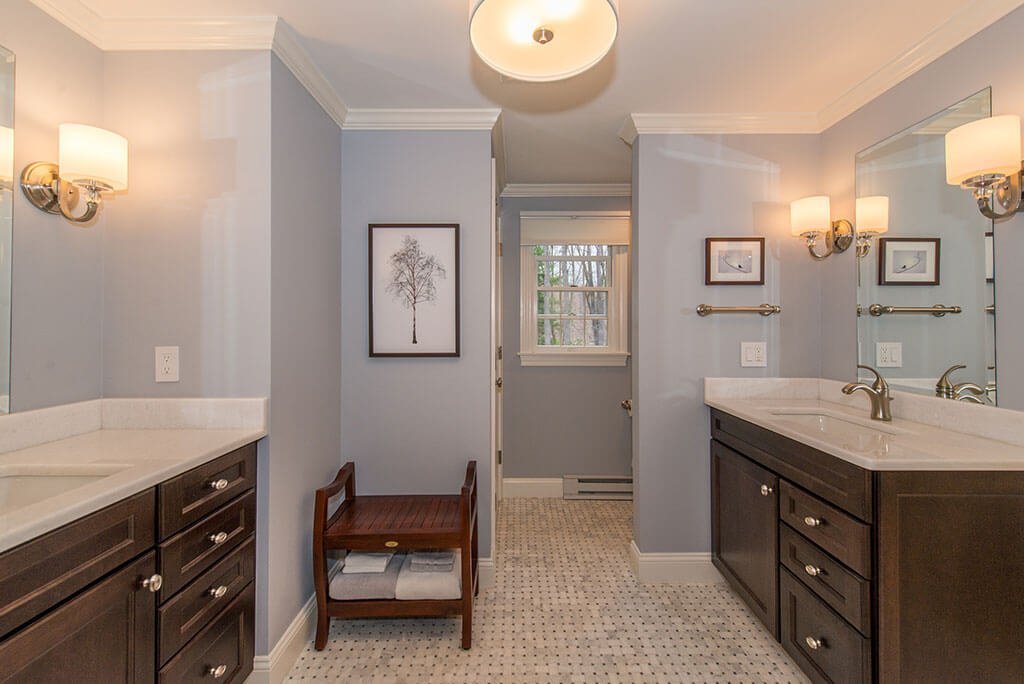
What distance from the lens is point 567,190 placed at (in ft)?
11.8

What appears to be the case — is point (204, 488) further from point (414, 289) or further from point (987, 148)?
point (987, 148)

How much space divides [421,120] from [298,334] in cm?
124

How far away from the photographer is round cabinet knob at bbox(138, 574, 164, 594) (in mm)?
1142

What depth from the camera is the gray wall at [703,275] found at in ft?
8.00

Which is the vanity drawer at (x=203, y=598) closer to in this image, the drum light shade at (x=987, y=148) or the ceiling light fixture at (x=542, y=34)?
the ceiling light fixture at (x=542, y=34)

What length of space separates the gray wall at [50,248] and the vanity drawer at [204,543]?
663 millimetres

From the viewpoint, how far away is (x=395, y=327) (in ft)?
7.75

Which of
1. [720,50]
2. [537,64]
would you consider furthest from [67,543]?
[720,50]

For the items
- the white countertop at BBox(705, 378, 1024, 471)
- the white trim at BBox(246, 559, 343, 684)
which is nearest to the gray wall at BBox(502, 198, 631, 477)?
the white countertop at BBox(705, 378, 1024, 471)

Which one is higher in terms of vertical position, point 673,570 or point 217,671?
point 217,671

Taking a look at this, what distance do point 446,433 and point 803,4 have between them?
7.39 ft

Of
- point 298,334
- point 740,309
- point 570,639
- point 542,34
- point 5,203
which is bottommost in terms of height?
point 570,639

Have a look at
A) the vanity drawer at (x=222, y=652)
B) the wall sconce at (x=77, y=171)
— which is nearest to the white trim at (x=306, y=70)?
the wall sconce at (x=77, y=171)

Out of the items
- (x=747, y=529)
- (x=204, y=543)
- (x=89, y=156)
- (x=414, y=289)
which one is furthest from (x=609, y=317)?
(x=89, y=156)
